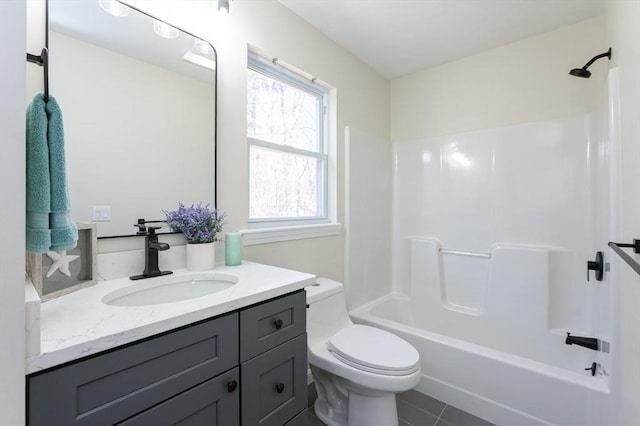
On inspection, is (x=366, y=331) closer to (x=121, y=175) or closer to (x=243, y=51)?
(x=121, y=175)

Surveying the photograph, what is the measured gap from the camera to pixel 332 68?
2.13 metres

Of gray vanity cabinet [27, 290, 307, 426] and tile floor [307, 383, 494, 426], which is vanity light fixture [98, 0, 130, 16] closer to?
gray vanity cabinet [27, 290, 307, 426]

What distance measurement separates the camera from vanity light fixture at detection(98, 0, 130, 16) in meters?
1.10

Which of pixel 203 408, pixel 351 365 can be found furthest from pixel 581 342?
pixel 203 408

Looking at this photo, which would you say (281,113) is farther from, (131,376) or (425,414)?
(425,414)

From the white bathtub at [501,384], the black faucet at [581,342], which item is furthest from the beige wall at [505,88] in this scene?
the white bathtub at [501,384]

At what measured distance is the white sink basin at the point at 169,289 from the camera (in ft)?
3.27

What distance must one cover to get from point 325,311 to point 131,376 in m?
1.15

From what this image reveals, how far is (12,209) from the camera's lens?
50 cm

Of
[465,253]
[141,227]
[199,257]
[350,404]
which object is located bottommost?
Answer: [350,404]

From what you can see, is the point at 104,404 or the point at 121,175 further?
the point at 121,175

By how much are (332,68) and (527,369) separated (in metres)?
2.27

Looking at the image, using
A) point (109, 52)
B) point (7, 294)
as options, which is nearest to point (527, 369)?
point (7, 294)

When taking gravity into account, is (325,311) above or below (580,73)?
below
